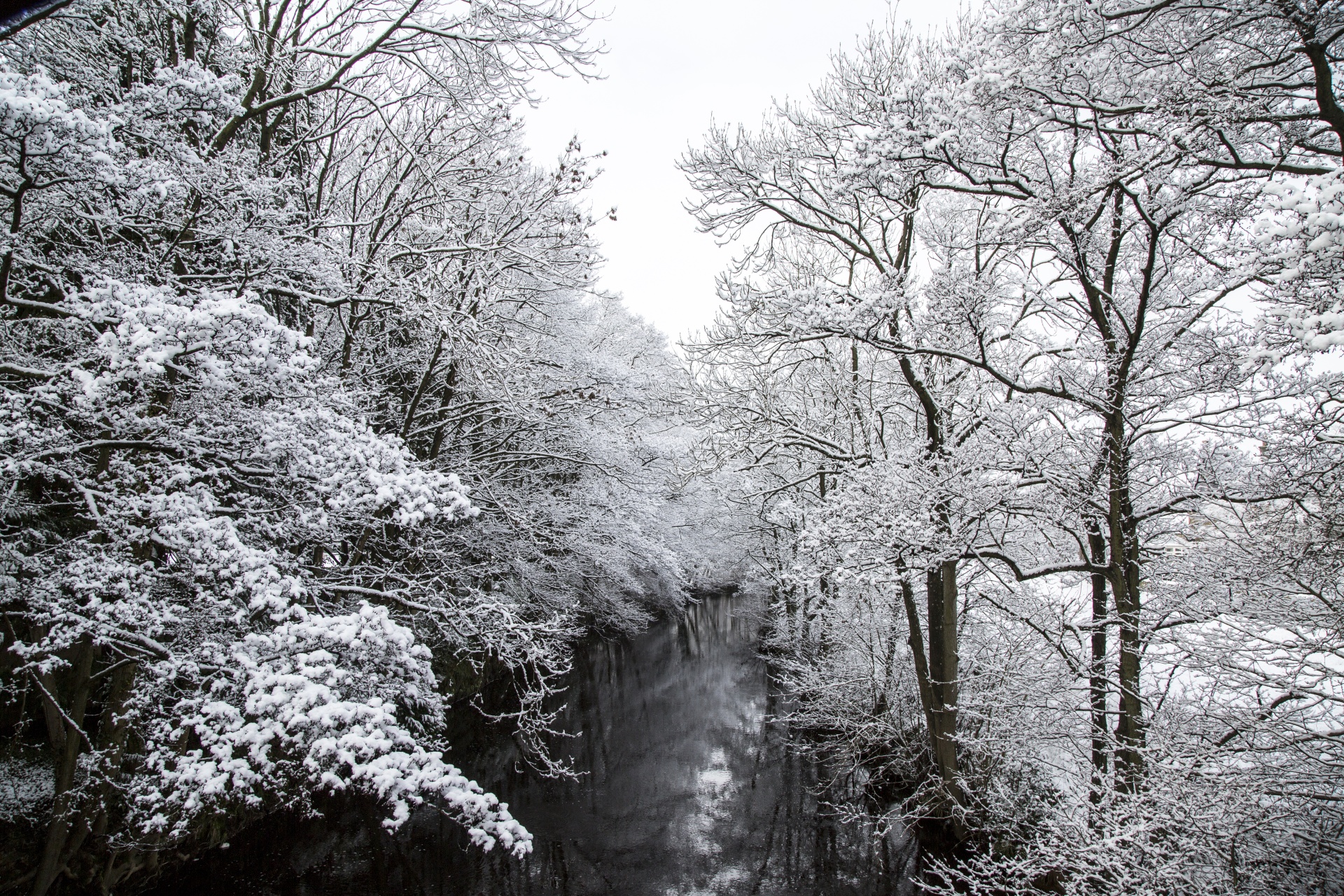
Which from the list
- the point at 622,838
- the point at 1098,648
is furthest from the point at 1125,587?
the point at 622,838

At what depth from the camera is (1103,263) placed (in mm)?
6078

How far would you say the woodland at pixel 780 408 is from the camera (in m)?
3.77

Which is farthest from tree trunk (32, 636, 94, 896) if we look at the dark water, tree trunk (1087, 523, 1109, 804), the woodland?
tree trunk (1087, 523, 1109, 804)

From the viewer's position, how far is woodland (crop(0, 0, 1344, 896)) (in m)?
3.77

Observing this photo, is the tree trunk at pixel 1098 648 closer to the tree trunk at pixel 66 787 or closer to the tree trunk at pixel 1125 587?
the tree trunk at pixel 1125 587

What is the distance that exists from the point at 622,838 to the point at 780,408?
6636 millimetres

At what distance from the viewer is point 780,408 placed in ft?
33.3

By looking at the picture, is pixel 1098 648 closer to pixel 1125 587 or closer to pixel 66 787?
pixel 1125 587

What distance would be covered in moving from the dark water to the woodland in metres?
0.81

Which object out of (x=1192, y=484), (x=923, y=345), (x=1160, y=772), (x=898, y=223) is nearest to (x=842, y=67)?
(x=898, y=223)

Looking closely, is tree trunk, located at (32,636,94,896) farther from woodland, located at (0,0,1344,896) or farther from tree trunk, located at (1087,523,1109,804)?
tree trunk, located at (1087,523,1109,804)

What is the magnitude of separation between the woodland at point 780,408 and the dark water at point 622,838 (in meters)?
0.81

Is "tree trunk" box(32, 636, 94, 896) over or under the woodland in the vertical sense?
under

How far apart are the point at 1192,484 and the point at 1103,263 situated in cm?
220
